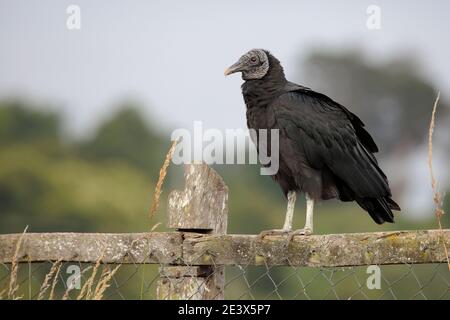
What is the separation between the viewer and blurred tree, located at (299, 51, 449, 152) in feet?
176

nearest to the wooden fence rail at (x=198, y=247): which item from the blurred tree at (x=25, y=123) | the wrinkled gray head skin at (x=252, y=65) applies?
the wrinkled gray head skin at (x=252, y=65)

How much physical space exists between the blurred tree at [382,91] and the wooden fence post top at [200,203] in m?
47.1

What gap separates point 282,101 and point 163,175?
2003 millimetres

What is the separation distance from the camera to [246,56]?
6.36 meters

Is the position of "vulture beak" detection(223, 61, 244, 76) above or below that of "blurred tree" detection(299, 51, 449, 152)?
above

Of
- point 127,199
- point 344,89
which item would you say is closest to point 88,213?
point 127,199

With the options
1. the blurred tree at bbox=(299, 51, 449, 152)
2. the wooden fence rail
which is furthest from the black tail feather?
the blurred tree at bbox=(299, 51, 449, 152)

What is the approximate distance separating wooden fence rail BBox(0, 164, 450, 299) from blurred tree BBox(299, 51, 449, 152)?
47170mm

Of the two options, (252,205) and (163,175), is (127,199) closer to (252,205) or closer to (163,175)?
(252,205)

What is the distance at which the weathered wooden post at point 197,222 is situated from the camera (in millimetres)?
4078

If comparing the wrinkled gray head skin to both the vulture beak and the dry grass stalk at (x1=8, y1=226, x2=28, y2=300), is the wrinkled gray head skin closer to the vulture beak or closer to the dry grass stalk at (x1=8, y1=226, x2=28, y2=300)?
the vulture beak

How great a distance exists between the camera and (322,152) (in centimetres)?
565

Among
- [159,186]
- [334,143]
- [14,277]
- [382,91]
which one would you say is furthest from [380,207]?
[382,91]

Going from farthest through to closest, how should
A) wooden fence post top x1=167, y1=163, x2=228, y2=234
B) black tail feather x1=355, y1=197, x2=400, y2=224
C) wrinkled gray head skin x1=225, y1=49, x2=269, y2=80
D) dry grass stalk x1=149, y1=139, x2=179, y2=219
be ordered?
wrinkled gray head skin x1=225, y1=49, x2=269, y2=80
black tail feather x1=355, y1=197, x2=400, y2=224
wooden fence post top x1=167, y1=163, x2=228, y2=234
dry grass stalk x1=149, y1=139, x2=179, y2=219
